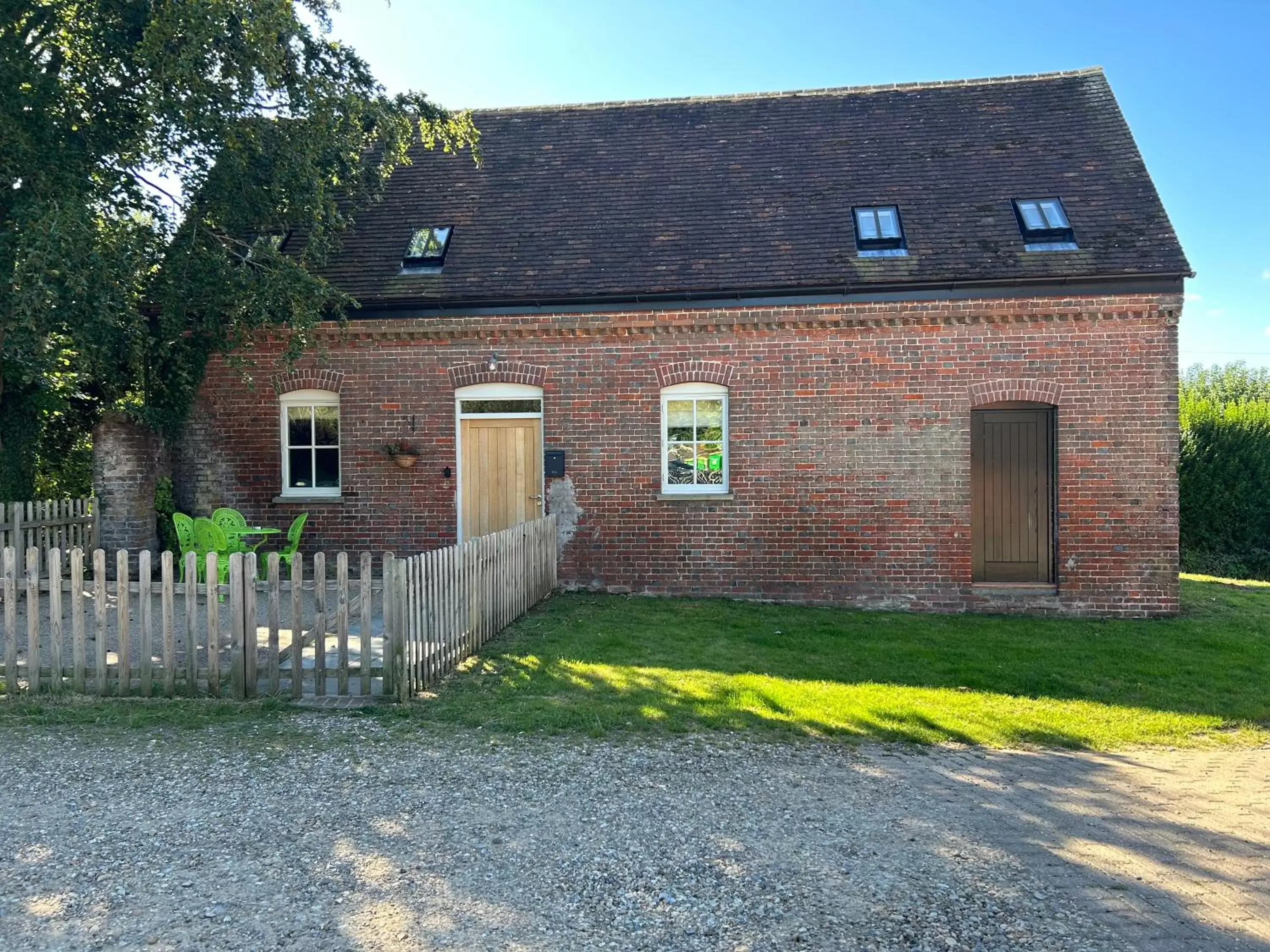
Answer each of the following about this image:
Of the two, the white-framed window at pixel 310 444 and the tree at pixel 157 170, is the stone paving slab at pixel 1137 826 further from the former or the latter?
the white-framed window at pixel 310 444

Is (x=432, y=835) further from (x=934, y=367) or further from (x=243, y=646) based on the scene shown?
(x=934, y=367)

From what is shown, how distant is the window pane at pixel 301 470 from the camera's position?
12547mm

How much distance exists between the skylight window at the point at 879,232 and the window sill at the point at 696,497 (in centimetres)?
371

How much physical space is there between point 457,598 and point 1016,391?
7.65 meters

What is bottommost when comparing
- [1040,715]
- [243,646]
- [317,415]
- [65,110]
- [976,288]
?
[1040,715]

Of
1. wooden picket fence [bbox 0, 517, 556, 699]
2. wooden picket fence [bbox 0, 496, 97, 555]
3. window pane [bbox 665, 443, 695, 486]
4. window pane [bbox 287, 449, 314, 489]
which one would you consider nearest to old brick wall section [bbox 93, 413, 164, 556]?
wooden picket fence [bbox 0, 496, 97, 555]

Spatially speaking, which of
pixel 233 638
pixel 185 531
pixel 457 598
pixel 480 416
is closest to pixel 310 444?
pixel 185 531

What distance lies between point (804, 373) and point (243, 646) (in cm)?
765

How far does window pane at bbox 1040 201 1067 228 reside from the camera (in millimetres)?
11523

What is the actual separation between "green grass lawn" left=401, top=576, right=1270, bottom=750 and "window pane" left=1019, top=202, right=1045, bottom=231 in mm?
5178

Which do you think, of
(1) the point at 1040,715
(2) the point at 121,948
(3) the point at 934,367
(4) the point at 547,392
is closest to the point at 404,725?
(2) the point at 121,948

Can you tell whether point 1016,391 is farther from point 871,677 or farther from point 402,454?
point 402,454

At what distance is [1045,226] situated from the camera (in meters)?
11.5

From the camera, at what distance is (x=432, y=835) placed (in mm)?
4199
